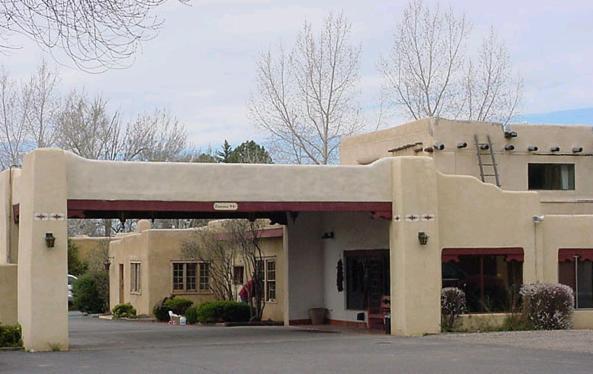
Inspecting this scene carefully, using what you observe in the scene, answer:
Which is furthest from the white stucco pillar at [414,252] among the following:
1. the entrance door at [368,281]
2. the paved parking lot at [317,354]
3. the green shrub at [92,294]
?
the green shrub at [92,294]

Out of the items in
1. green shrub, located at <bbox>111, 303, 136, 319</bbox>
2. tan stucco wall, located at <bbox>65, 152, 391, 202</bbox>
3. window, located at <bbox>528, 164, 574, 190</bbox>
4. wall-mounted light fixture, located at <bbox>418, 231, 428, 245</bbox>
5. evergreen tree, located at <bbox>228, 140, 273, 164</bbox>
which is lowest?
green shrub, located at <bbox>111, 303, 136, 319</bbox>

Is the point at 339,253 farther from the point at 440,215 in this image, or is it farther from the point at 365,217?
the point at 440,215

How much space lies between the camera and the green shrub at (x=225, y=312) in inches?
1523

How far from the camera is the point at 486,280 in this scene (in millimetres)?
29672

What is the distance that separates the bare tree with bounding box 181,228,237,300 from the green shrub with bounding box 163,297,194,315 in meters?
1.35

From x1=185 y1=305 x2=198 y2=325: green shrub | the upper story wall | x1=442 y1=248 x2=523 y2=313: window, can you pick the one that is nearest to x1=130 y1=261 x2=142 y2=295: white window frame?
x1=185 y1=305 x2=198 y2=325: green shrub

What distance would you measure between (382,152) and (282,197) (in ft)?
35.0

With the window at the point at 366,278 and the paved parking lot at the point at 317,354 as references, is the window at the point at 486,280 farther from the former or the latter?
the paved parking lot at the point at 317,354

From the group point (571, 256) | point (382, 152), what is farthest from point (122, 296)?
point (571, 256)

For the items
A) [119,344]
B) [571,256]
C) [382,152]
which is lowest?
[119,344]

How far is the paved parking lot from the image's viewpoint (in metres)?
19.5

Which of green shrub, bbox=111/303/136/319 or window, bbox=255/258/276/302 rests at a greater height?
window, bbox=255/258/276/302

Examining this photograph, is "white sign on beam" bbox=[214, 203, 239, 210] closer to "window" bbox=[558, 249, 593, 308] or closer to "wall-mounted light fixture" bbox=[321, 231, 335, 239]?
"wall-mounted light fixture" bbox=[321, 231, 335, 239]

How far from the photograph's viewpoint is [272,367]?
64.8 feet
